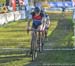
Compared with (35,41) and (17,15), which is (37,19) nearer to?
(35,41)

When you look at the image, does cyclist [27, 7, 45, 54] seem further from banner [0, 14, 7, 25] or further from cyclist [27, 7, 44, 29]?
banner [0, 14, 7, 25]

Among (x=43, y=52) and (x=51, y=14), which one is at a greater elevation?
(x=43, y=52)

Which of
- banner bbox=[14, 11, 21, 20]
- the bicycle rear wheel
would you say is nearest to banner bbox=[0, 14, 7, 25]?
banner bbox=[14, 11, 21, 20]

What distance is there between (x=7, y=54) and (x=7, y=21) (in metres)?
19.8

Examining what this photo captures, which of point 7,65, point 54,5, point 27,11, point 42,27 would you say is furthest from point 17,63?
point 54,5

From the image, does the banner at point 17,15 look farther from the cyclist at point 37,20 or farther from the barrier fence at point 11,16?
the cyclist at point 37,20

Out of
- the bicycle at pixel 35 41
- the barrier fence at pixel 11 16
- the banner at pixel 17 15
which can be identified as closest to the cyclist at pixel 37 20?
the bicycle at pixel 35 41

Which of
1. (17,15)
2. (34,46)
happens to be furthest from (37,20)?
(17,15)

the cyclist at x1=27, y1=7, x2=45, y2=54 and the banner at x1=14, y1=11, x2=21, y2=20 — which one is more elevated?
the cyclist at x1=27, y1=7, x2=45, y2=54

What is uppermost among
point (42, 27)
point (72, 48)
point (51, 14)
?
point (42, 27)

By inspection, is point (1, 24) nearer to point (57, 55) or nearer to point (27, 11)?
point (27, 11)

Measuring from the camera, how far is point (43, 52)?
46.8 ft

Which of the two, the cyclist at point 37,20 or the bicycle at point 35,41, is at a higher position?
the cyclist at point 37,20

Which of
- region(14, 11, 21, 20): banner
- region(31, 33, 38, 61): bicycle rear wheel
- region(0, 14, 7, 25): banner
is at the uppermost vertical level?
region(31, 33, 38, 61): bicycle rear wheel
